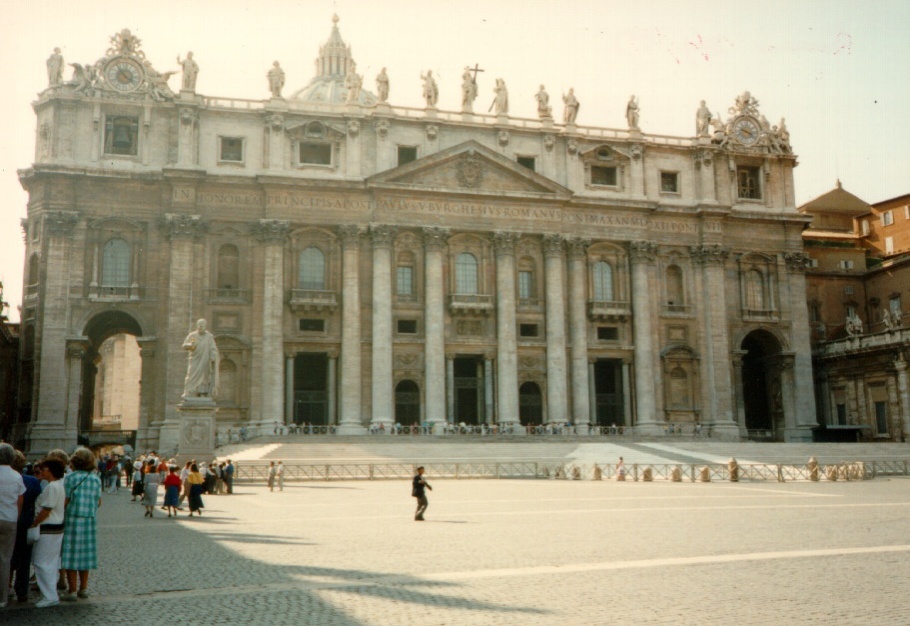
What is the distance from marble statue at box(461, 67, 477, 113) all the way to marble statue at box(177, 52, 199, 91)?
52.3ft

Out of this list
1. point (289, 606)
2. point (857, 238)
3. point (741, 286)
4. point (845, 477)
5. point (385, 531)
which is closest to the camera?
point (289, 606)

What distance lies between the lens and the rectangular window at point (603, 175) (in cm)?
5941

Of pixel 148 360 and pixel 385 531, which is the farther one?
pixel 148 360

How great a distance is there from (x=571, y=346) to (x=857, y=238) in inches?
1097

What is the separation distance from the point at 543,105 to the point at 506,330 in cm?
1484

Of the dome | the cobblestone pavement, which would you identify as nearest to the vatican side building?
the cobblestone pavement

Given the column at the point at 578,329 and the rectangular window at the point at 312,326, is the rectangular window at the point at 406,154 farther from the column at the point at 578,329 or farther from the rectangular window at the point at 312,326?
the rectangular window at the point at 312,326

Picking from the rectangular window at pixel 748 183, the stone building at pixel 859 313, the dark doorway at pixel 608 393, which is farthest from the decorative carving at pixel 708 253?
the dark doorway at pixel 608 393

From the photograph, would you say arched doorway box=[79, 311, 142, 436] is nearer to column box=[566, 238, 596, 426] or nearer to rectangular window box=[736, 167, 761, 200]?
column box=[566, 238, 596, 426]

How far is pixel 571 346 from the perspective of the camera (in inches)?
2218

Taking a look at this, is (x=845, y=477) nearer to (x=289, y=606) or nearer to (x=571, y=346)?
(x=571, y=346)

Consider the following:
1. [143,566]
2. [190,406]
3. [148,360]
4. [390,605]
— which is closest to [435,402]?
[148,360]

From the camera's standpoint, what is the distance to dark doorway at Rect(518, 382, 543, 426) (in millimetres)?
56344

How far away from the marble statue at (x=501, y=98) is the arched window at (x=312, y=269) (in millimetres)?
14589
